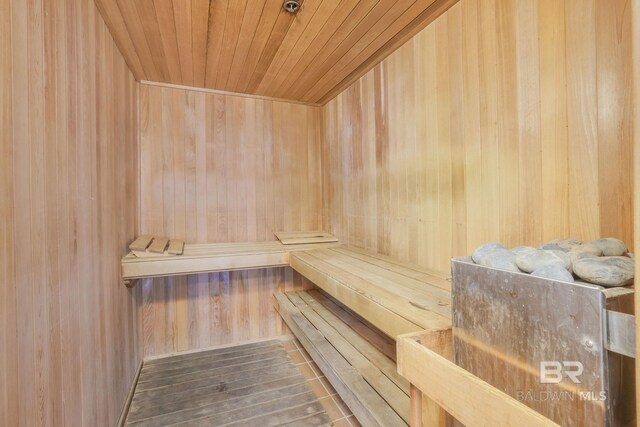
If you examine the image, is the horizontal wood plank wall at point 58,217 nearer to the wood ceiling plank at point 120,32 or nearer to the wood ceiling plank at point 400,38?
the wood ceiling plank at point 120,32

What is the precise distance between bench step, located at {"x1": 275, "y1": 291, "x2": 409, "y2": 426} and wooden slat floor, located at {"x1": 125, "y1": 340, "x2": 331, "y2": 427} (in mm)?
357

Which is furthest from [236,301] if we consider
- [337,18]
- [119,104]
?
[337,18]

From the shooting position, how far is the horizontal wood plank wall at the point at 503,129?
90cm

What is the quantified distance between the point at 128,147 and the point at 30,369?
1642 mm

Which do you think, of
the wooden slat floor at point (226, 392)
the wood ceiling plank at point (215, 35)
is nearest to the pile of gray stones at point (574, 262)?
the wooden slat floor at point (226, 392)

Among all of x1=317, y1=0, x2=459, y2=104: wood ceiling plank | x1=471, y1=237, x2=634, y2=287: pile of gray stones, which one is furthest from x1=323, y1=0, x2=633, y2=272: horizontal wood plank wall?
x1=471, y1=237, x2=634, y2=287: pile of gray stones

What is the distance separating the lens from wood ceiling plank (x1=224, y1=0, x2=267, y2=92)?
1.49m

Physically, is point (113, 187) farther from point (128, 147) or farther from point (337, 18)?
point (337, 18)

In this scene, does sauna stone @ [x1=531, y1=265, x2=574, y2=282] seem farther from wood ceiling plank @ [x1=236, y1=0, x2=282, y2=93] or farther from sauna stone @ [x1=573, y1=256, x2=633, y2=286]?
wood ceiling plank @ [x1=236, y1=0, x2=282, y2=93]

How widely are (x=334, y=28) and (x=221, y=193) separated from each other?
164cm

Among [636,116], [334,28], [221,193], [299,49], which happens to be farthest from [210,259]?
[636,116]

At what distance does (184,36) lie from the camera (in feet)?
5.70

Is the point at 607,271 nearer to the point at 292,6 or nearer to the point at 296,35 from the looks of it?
the point at 292,6

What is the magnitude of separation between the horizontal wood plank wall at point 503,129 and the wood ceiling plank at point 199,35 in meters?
1.12
